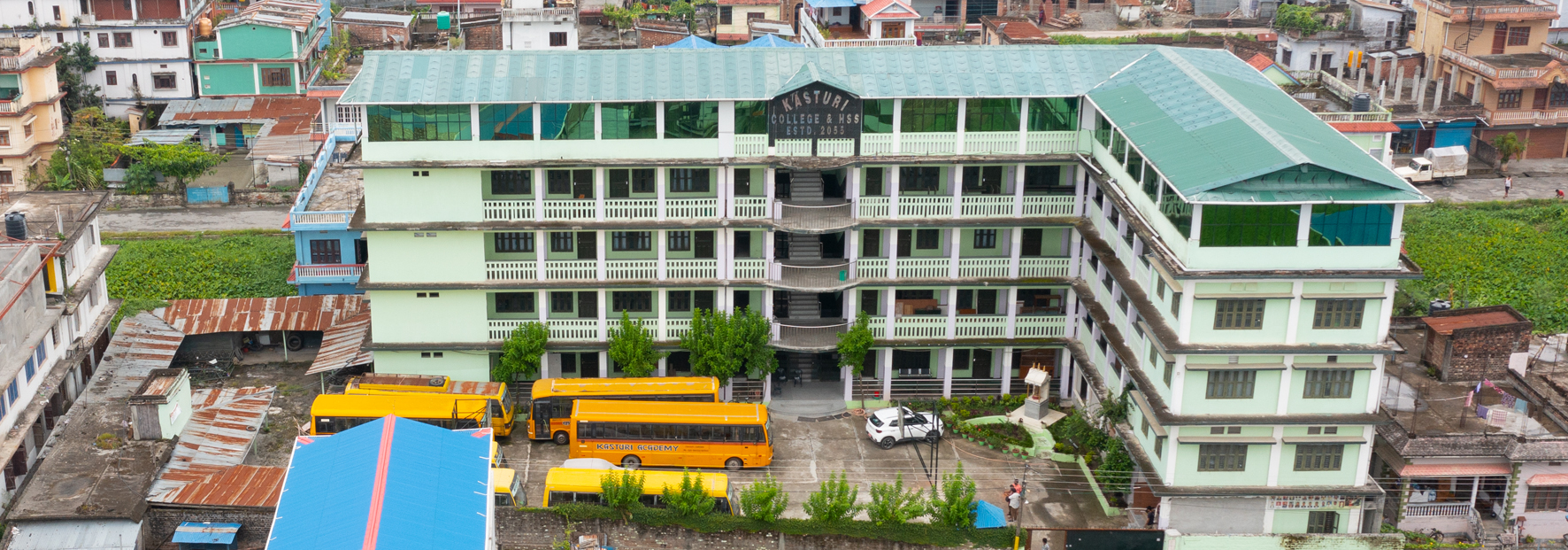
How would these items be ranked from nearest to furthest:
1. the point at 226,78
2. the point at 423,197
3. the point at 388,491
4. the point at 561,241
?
the point at 388,491 → the point at 423,197 → the point at 561,241 → the point at 226,78

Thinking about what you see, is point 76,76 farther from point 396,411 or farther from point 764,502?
Answer: point 764,502

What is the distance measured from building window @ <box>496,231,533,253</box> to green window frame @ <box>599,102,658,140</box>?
5095 mm

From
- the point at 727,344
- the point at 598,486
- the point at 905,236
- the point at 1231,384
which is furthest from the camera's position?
the point at 905,236

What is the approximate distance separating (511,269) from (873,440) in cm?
1418

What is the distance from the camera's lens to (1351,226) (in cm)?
4344

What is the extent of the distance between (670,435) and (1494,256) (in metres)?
43.5

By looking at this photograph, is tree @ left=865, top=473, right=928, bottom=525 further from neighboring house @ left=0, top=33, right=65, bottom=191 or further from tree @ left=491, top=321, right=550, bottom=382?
neighboring house @ left=0, top=33, right=65, bottom=191

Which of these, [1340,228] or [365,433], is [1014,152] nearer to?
[1340,228]

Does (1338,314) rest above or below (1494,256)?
above

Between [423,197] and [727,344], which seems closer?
[423,197]

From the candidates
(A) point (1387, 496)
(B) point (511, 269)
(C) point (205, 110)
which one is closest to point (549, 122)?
(B) point (511, 269)

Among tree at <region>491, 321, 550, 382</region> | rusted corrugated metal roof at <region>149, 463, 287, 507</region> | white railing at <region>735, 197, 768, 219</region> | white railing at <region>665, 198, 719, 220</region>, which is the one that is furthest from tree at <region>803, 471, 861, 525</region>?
rusted corrugated metal roof at <region>149, 463, 287, 507</region>

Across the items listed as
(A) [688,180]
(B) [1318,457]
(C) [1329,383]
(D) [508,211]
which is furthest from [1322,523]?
(D) [508,211]

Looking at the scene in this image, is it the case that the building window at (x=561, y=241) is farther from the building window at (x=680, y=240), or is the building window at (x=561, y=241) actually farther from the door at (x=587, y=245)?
the building window at (x=680, y=240)
